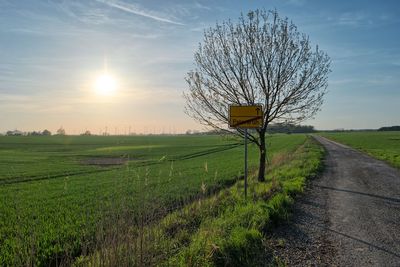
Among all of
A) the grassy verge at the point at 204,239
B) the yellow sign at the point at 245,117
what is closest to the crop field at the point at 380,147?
the yellow sign at the point at 245,117

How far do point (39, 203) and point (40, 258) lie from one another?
8484 mm

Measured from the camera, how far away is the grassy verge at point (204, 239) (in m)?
5.81

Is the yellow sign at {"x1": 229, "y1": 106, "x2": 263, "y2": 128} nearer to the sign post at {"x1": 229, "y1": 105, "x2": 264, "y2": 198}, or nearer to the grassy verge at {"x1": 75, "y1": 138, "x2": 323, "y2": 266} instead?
the sign post at {"x1": 229, "y1": 105, "x2": 264, "y2": 198}

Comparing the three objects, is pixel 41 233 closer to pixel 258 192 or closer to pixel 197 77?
pixel 258 192

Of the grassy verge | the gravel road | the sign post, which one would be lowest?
the gravel road

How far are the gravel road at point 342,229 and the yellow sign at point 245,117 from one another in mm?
3061

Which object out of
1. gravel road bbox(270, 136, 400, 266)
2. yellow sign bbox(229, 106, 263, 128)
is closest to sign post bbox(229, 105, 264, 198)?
yellow sign bbox(229, 106, 263, 128)

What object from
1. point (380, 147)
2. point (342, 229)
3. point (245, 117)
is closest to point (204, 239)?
point (342, 229)

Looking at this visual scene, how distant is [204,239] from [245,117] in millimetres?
6210

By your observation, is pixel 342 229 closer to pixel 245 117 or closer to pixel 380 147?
pixel 245 117

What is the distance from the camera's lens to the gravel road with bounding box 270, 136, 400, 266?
671cm

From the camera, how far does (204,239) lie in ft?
23.5

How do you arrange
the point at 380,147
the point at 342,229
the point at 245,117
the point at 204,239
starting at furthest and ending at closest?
the point at 380,147 → the point at 245,117 → the point at 342,229 → the point at 204,239

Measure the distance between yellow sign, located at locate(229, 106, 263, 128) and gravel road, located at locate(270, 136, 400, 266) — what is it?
306cm
